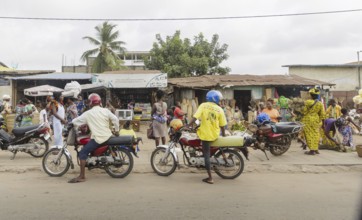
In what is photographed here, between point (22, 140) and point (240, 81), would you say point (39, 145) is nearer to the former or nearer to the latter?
point (22, 140)

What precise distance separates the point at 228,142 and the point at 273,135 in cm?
269

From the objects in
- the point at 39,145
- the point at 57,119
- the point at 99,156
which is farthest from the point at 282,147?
the point at 39,145

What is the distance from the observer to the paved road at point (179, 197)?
4688 millimetres

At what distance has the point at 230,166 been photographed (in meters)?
6.79

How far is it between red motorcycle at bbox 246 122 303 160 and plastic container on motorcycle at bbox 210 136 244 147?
2.28 meters

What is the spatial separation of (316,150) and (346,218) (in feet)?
17.3

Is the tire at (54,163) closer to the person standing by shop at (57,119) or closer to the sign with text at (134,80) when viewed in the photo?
the person standing by shop at (57,119)

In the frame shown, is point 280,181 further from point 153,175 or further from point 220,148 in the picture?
point 153,175

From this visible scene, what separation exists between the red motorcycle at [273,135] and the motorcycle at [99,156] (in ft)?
11.6

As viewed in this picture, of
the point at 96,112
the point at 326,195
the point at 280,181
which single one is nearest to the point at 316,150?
the point at 280,181

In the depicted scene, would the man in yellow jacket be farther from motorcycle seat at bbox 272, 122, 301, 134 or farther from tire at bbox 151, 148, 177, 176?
tire at bbox 151, 148, 177, 176

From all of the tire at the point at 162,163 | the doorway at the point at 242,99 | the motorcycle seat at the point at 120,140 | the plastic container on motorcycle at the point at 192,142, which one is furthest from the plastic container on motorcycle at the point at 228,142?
the doorway at the point at 242,99

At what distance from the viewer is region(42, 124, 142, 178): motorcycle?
668 cm

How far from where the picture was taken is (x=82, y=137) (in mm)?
6793
